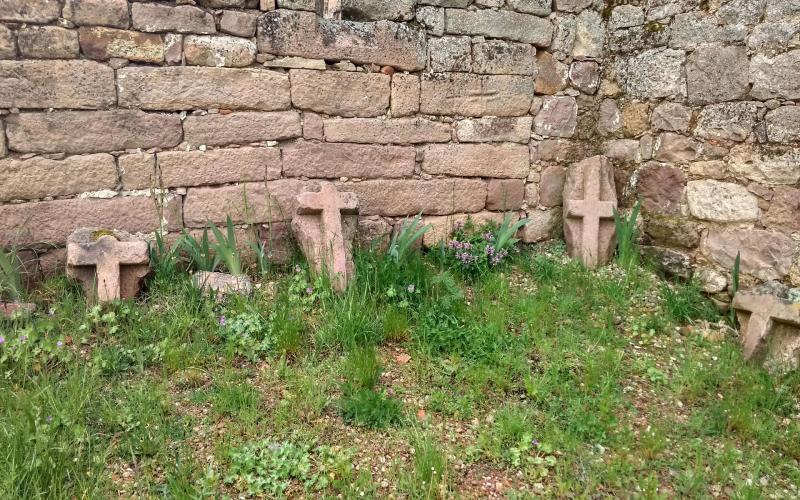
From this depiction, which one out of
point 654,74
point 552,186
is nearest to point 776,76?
point 654,74

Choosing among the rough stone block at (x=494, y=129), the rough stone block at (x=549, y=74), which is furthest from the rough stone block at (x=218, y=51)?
the rough stone block at (x=549, y=74)

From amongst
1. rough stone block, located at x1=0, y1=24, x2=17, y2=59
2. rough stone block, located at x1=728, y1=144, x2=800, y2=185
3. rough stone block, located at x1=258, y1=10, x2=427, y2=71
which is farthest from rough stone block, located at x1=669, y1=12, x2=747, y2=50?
rough stone block, located at x1=0, y1=24, x2=17, y2=59

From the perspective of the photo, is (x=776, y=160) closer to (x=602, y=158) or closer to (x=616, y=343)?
(x=602, y=158)

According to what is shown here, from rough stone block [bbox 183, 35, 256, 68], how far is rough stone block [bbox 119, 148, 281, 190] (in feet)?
1.80

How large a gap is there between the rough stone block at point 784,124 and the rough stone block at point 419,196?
1.87 metres

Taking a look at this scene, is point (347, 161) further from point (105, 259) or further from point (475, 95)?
point (105, 259)

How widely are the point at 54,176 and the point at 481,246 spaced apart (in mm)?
2754

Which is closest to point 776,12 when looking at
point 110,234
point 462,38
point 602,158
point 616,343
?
point 602,158

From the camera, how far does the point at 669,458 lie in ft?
7.58

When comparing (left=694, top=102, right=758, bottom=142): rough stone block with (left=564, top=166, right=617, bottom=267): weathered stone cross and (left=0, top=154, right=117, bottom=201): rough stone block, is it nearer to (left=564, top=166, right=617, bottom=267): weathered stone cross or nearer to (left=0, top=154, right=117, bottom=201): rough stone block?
(left=564, top=166, right=617, bottom=267): weathered stone cross

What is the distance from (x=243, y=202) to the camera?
3.71 m

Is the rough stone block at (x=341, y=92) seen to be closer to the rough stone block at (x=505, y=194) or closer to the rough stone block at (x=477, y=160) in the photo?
the rough stone block at (x=477, y=160)

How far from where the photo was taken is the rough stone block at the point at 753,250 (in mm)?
3348

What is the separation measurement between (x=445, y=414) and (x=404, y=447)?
30 centimetres
